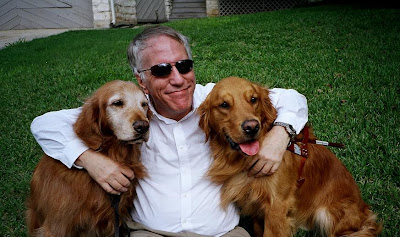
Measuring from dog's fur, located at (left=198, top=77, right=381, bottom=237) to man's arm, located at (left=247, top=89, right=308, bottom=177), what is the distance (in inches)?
2.7

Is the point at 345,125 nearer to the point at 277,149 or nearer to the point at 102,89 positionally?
the point at 277,149

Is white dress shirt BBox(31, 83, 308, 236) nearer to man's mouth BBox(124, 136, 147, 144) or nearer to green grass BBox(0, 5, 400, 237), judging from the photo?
man's mouth BBox(124, 136, 147, 144)

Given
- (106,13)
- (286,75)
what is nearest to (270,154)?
(286,75)

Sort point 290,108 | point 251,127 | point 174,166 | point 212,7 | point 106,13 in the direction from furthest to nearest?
point 212,7 < point 106,13 < point 290,108 < point 174,166 < point 251,127

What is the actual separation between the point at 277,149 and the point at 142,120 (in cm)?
88

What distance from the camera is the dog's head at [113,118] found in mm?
2244

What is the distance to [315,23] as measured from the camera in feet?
31.0

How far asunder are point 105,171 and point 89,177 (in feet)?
0.50

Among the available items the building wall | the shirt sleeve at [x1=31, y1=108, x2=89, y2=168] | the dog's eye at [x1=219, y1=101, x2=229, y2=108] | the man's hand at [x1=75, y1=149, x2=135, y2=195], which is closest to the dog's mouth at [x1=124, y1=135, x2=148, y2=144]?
the man's hand at [x1=75, y1=149, x2=135, y2=195]

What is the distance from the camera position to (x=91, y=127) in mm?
2307

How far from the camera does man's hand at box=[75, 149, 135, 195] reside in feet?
7.25

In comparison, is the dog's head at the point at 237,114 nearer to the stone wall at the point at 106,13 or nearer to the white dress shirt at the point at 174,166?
the white dress shirt at the point at 174,166

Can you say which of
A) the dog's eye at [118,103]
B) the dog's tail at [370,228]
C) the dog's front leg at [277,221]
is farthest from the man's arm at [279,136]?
the dog's eye at [118,103]

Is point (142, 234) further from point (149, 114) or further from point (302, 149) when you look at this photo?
point (302, 149)
